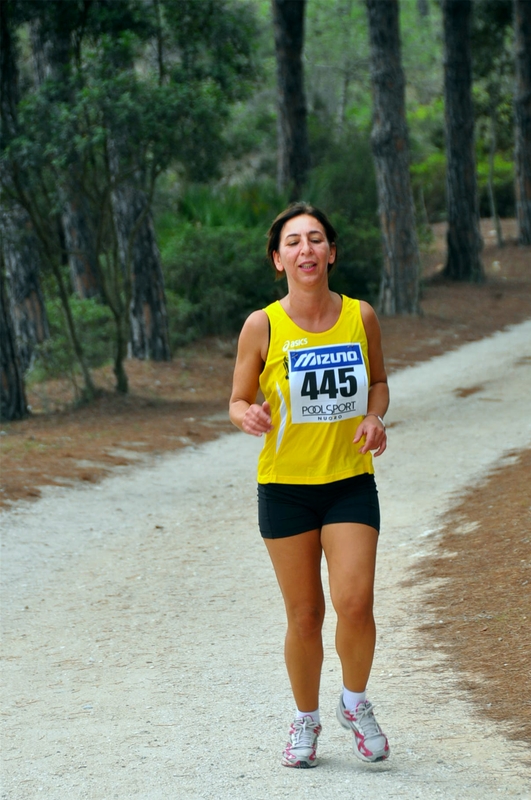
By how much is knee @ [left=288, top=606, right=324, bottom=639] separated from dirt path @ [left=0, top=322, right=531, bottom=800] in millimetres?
506

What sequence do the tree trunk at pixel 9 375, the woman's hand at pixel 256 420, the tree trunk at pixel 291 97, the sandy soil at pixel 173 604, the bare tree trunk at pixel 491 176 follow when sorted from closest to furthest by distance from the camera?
the woman's hand at pixel 256 420, the sandy soil at pixel 173 604, the tree trunk at pixel 9 375, the tree trunk at pixel 291 97, the bare tree trunk at pixel 491 176

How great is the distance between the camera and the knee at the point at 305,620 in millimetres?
3746

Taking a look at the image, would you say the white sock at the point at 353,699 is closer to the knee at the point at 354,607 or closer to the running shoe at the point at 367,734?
the running shoe at the point at 367,734

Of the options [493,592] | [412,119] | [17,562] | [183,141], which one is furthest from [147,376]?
[412,119]

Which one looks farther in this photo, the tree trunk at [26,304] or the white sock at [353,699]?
the tree trunk at [26,304]

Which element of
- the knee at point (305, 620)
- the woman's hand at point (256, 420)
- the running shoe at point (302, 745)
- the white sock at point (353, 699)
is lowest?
the running shoe at point (302, 745)

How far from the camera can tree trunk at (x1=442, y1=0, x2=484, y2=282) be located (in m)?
25.4

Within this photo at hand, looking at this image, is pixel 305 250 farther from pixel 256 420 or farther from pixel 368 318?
pixel 256 420

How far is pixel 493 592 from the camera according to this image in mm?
5918

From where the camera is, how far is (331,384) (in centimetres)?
363

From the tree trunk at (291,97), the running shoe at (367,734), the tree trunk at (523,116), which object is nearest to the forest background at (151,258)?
the tree trunk at (291,97)

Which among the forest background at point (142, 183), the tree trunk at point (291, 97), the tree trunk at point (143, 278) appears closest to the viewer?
the forest background at point (142, 183)

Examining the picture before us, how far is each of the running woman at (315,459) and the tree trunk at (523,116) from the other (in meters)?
27.5

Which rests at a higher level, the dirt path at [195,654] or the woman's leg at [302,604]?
the woman's leg at [302,604]
